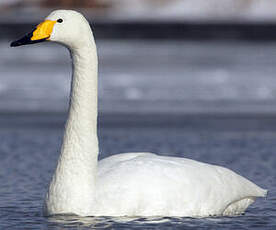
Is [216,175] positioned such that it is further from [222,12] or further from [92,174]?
[222,12]

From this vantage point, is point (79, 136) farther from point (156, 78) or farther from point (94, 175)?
point (156, 78)

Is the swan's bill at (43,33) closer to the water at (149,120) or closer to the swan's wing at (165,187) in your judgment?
the swan's wing at (165,187)

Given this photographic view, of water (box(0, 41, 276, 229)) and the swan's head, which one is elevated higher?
the swan's head

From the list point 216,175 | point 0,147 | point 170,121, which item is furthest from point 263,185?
point 170,121

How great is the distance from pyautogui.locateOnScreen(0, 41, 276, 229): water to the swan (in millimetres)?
113

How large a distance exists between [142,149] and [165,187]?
15.7ft

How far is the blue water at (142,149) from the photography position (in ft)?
27.3

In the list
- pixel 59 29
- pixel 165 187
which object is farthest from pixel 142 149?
pixel 59 29

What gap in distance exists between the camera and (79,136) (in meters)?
8.52

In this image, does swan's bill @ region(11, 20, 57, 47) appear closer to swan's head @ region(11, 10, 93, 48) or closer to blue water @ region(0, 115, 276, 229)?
swan's head @ region(11, 10, 93, 48)

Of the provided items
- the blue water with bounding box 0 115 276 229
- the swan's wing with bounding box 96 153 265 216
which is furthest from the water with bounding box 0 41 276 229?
the swan's wing with bounding box 96 153 265 216

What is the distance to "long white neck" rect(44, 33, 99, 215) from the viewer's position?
8.41 m

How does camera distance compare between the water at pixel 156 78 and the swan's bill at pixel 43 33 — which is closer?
the swan's bill at pixel 43 33

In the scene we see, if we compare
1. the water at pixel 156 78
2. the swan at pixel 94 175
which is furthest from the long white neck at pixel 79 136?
the water at pixel 156 78
